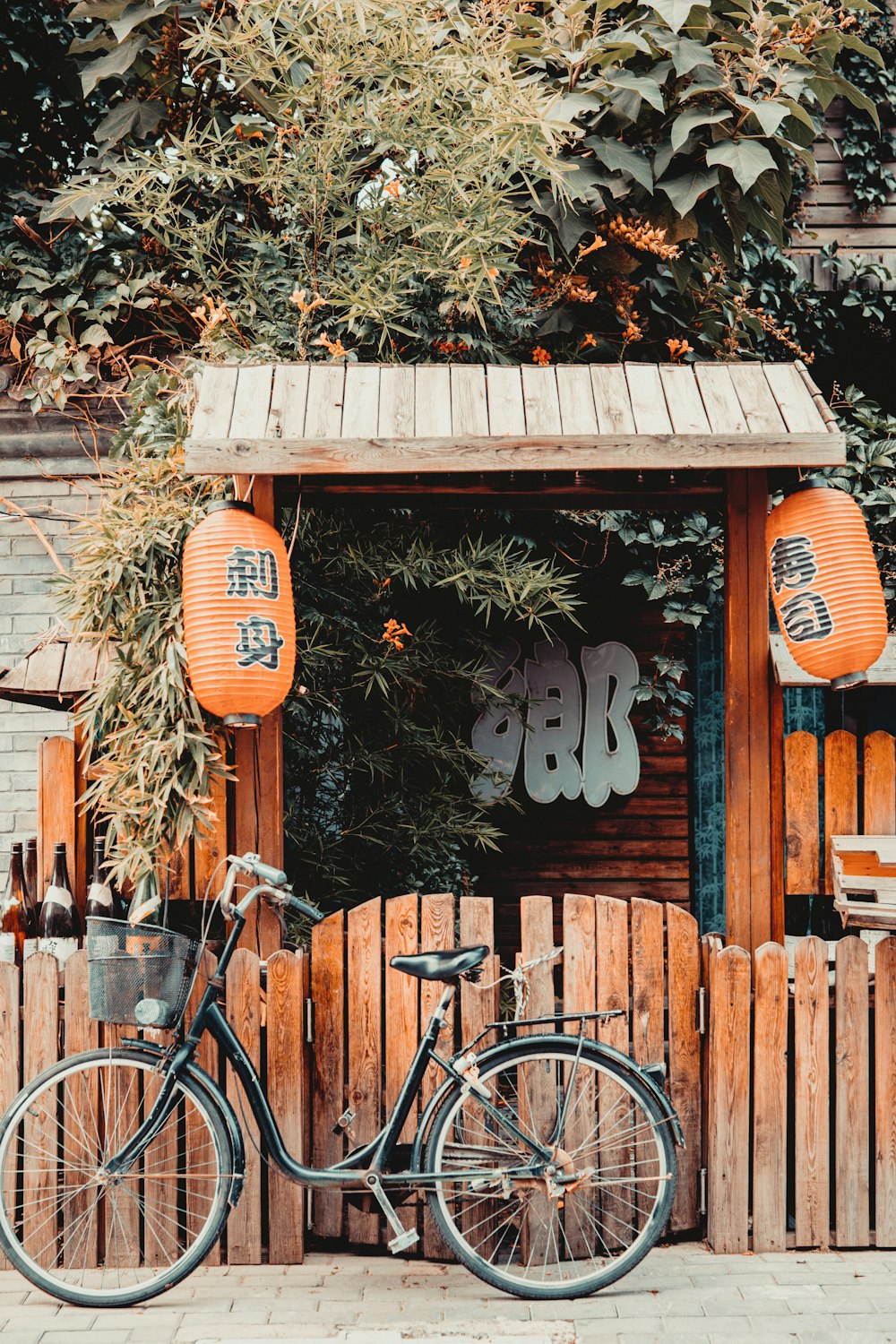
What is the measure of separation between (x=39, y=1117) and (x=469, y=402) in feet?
8.56

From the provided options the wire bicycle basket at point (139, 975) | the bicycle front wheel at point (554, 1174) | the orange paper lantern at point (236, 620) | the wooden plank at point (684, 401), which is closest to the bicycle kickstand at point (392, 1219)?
the bicycle front wheel at point (554, 1174)

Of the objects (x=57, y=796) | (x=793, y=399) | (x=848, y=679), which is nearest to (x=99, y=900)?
(x=57, y=796)

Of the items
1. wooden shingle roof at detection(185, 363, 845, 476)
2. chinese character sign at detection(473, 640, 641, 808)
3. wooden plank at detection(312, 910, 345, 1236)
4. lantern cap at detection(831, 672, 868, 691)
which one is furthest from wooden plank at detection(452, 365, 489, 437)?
chinese character sign at detection(473, 640, 641, 808)

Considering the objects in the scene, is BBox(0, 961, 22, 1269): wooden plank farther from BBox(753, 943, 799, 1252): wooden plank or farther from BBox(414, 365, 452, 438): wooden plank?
BBox(753, 943, 799, 1252): wooden plank

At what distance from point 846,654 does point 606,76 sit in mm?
3375

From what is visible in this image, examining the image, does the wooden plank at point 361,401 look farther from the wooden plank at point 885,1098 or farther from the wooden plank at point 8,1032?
the wooden plank at point 885,1098

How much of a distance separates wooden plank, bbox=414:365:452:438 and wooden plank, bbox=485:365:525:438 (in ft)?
0.45

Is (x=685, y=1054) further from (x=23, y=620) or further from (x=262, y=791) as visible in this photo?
(x=23, y=620)

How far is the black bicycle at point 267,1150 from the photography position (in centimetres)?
329

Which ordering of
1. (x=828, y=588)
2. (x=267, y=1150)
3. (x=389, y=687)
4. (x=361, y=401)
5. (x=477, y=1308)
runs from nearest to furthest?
1. (x=477, y=1308)
2. (x=267, y=1150)
3. (x=828, y=588)
4. (x=361, y=401)
5. (x=389, y=687)

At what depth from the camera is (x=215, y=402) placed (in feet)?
12.3

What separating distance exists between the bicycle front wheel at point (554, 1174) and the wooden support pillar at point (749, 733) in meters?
0.78

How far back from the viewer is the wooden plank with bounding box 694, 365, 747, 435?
371 cm

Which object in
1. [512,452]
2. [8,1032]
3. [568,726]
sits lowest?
[8,1032]
